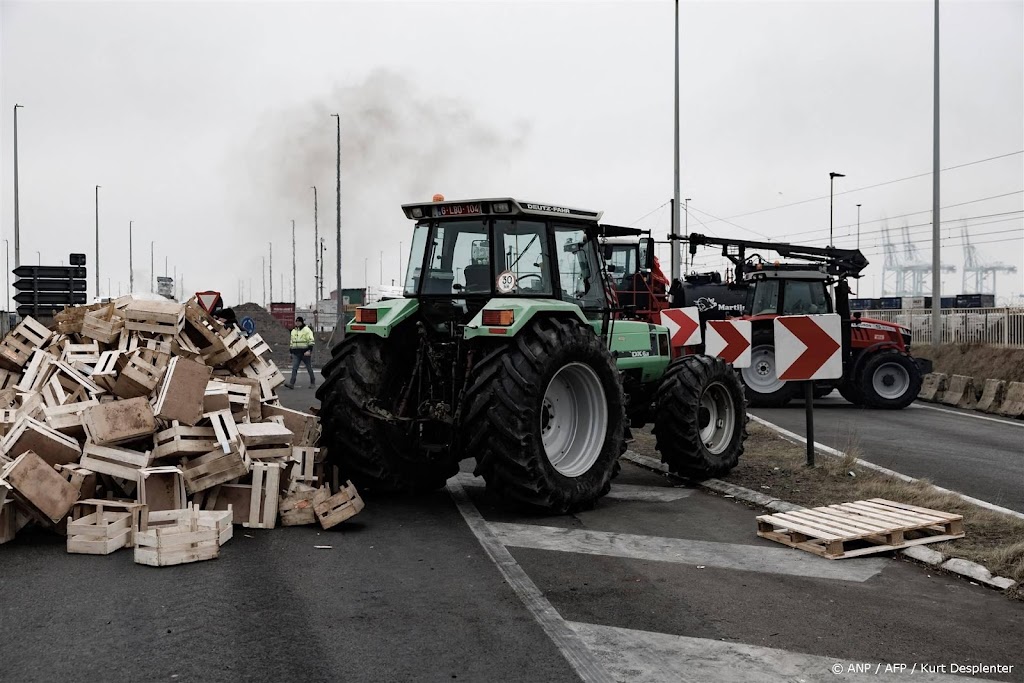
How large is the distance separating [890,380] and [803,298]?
2527 mm

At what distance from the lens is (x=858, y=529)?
711 centimetres

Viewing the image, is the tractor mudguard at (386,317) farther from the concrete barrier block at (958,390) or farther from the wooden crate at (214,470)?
the concrete barrier block at (958,390)

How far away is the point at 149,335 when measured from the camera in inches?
416

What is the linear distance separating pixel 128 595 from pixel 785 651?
3840 millimetres

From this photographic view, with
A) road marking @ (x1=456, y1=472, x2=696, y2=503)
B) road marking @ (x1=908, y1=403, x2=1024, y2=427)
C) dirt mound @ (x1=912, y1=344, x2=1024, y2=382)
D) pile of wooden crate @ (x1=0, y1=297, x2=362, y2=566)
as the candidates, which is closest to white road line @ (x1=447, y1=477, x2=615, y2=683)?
pile of wooden crate @ (x1=0, y1=297, x2=362, y2=566)

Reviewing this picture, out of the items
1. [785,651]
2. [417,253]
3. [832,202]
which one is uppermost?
[832,202]

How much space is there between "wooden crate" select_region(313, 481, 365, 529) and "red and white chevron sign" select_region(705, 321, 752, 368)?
567 cm

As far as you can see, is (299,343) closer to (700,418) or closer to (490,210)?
(700,418)

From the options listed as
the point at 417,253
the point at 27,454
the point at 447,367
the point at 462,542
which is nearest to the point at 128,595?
the point at 27,454

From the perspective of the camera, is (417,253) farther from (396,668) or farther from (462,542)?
(396,668)

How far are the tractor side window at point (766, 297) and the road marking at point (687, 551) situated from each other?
11741 millimetres

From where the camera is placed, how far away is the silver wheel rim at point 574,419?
8.63 m

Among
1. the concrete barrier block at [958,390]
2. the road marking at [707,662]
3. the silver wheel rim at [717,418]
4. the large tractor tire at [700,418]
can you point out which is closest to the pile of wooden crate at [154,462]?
the road marking at [707,662]

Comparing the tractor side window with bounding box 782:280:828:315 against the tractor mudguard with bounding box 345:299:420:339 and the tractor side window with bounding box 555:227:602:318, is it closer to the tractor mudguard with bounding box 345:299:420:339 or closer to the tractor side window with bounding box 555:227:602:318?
the tractor side window with bounding box 555:227:602:318
